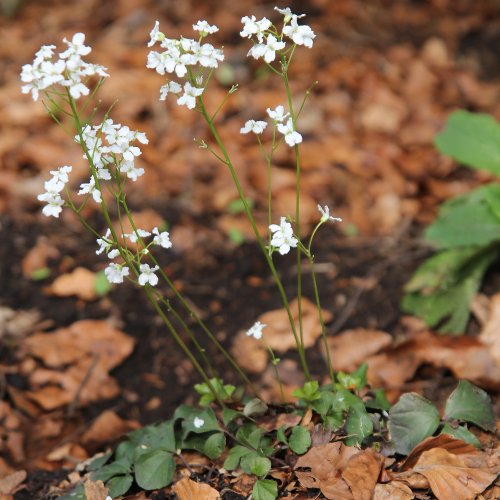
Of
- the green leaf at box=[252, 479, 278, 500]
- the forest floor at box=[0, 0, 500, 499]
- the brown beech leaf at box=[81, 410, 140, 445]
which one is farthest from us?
the forest floor at box=[0, 0, 500, 499]

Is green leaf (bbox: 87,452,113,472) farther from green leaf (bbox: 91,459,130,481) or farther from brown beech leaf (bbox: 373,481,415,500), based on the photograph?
brown beech leaf (bbox: 373,481,415,500)

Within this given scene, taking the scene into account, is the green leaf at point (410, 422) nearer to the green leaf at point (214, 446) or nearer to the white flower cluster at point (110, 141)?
the green leaf at point (214, 446)

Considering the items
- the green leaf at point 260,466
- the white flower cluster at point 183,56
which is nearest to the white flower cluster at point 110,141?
the white flower cluster at point 183,56

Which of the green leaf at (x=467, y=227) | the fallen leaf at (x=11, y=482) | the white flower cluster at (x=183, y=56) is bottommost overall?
the fallen leaf at (x=11, y=482)

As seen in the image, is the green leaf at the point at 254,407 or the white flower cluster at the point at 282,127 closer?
the white flower cluster at the point at 282,127

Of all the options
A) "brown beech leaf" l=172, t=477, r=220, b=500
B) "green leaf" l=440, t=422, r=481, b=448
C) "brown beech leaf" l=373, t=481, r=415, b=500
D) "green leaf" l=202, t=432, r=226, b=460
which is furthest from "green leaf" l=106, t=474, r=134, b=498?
"green leaf" l=440, t=422, r=481, b=448

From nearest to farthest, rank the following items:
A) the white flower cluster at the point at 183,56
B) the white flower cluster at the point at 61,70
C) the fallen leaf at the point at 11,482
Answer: the white flower cluster at the point at 61,70 < the white flower cluster at the point at 183,56 < the fallen leaf at the point at 11,482

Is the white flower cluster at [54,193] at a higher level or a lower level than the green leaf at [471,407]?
higher
